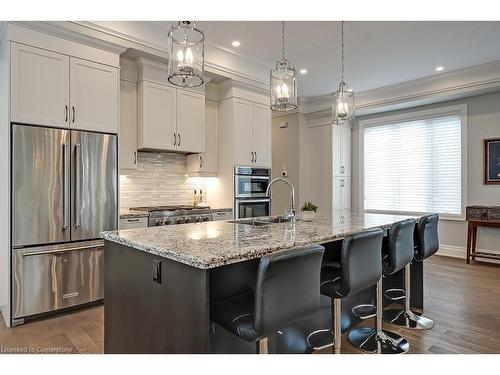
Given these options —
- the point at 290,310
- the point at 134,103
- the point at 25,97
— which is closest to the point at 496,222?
the point at 290,310

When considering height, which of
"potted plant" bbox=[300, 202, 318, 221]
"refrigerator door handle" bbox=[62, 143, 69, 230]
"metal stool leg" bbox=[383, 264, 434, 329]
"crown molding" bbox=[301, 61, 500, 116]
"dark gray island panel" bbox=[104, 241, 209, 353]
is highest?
"crown molding" bbox=[301, 61, 500, 116]

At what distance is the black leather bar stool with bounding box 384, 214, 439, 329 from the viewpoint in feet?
9.61

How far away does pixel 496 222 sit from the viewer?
4.95 meters

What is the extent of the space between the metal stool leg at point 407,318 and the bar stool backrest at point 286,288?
1656 millimetres

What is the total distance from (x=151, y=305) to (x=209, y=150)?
134 inches

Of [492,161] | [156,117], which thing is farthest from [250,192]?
[492,161]

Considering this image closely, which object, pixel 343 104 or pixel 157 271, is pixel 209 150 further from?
pixel 157 271

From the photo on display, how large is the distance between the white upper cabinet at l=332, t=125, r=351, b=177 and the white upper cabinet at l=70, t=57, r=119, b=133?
4334 mm

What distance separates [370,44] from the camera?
424 centimetres

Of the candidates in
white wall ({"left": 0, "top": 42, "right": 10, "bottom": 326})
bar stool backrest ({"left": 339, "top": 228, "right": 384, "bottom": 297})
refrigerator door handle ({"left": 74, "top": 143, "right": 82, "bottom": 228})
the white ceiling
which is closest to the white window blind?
the white ceiling

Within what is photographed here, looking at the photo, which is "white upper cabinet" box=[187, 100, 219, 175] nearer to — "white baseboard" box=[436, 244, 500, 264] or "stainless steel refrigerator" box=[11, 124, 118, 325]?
"stainless steel refrigerator" box=[11, 124, 118, 325]

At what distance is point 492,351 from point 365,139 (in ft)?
16.5

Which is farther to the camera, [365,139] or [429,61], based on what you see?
[365,139]

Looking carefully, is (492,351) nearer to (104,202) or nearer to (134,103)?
(104,202)
